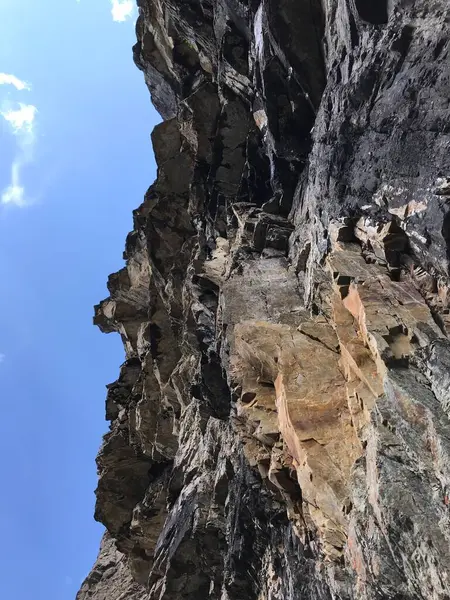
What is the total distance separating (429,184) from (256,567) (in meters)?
13.7

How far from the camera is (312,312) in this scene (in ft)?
57.0

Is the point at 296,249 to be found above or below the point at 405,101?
above

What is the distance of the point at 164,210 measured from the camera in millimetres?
35562

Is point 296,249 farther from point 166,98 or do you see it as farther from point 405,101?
point 166,98

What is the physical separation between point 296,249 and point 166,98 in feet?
98.0

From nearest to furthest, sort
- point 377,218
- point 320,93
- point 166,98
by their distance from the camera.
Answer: point 377,218
point 320,93
point 166,98

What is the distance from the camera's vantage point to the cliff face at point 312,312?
33.6ft

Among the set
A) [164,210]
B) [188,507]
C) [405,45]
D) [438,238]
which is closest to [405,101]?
[405,45]

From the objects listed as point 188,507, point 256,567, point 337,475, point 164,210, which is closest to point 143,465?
point 188,507

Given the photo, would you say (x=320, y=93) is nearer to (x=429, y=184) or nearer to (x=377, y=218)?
(x=377, y=218)

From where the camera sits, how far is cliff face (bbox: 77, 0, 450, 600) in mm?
10234

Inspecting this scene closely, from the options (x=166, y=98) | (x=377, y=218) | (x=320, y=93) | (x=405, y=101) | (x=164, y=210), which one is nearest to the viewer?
(x=405, y=101)

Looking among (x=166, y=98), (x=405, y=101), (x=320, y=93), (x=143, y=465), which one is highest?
(x=166, y=98)

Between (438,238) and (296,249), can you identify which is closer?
(438,238)
